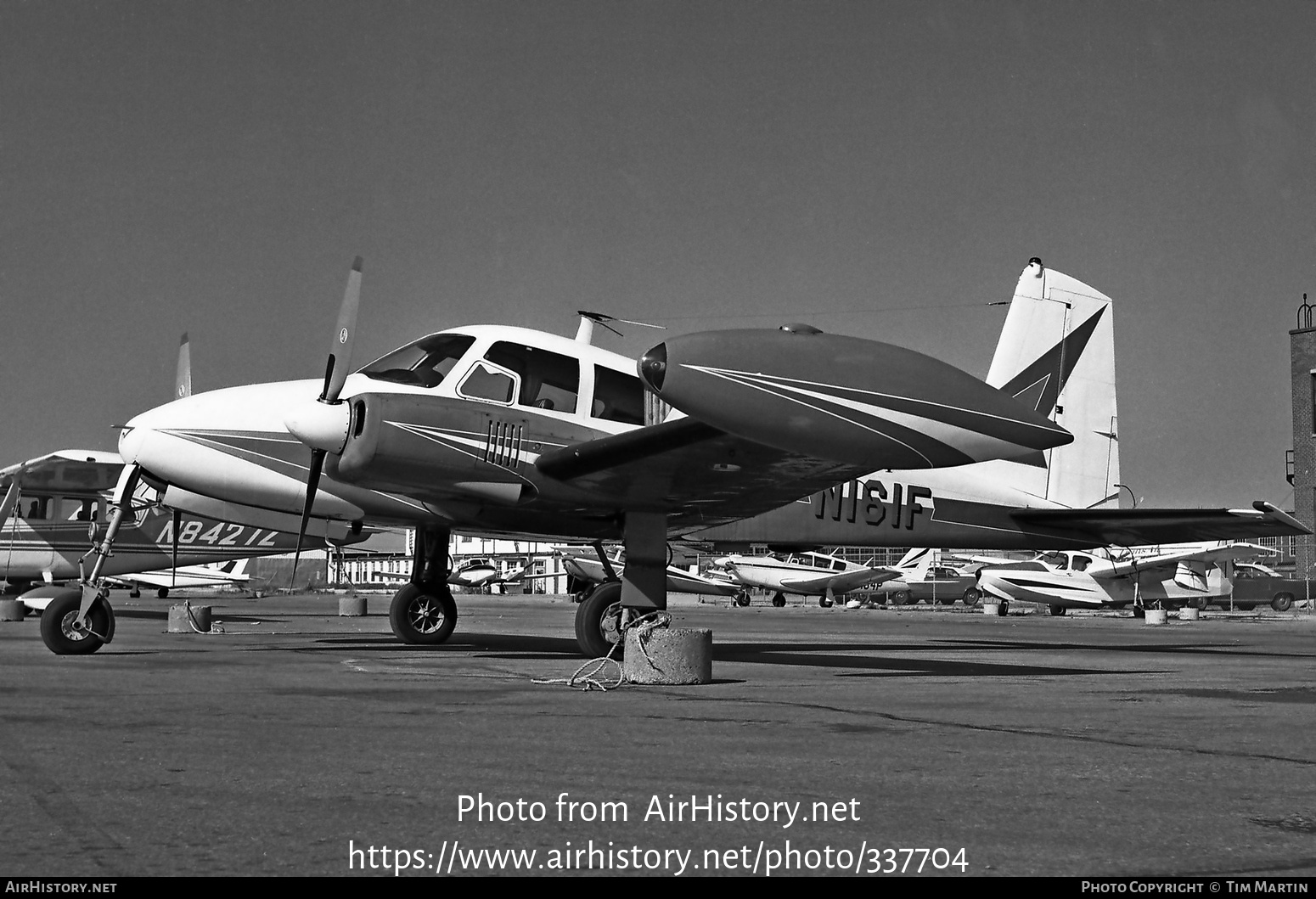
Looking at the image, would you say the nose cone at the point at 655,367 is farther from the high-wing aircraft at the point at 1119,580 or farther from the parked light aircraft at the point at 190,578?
the parked light aircraft at the point at 190,578

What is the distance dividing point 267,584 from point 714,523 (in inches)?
3613

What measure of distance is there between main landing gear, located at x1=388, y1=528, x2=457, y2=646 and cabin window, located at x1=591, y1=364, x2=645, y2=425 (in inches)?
171

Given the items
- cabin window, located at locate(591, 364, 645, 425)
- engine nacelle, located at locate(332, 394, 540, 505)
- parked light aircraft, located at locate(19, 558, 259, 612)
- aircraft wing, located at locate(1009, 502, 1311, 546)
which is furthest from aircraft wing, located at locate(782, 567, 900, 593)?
engine nacelle, located at locate(332, 394, 540, 505)

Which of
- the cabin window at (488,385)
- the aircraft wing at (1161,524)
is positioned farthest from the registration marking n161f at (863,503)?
the cabin window at (488,385)

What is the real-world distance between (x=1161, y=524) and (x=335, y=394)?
37.9ft

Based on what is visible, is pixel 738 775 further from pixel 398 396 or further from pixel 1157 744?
pixel 398 396

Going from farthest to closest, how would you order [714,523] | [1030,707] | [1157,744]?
[714,523]
[1030,707]
[1157,744]

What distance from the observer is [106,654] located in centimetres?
1474

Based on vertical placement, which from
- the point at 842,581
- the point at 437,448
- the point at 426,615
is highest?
the point at 437,448

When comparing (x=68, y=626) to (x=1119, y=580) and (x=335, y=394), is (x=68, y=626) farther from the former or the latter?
(x=1119, y=580)

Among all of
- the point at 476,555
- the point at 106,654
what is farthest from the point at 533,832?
the point at 476,555

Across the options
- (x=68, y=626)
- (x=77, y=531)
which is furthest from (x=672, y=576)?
(x=68, y=626)

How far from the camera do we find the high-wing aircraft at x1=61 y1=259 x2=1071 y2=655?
10070mm

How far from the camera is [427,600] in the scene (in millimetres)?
18594
